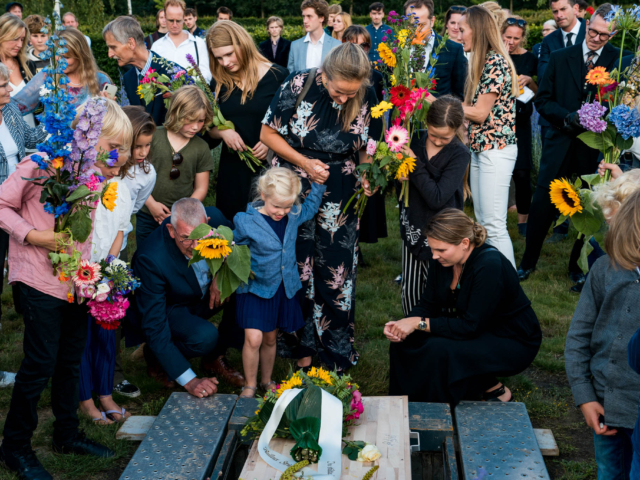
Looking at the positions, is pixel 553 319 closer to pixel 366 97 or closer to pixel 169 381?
pixel 366 97

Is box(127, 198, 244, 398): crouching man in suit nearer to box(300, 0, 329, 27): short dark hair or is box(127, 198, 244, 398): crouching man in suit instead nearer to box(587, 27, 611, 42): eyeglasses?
box(587, 27, 611, 42): eyeglasses

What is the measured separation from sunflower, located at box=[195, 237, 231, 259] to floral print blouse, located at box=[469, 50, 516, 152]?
2.30 metres

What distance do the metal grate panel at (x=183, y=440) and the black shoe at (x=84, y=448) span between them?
1.00 ft

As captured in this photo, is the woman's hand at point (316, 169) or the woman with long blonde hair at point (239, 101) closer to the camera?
the woman's hand at point (316, 169)

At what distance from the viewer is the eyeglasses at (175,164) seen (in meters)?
4.19

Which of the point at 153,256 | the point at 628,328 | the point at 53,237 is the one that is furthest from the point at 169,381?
the point at 628,328

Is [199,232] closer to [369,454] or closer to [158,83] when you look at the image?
[369,454]

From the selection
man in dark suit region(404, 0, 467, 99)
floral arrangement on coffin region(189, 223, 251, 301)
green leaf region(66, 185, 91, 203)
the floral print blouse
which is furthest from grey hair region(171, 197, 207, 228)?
man in dark suit region(404, 0, 467, 99)

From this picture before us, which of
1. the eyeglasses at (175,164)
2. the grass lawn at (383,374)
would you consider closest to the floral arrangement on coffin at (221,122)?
the eyeglasses at (175,164)

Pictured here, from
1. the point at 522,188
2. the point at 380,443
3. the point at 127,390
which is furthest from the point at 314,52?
the point at 380,443

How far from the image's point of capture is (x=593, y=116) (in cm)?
351

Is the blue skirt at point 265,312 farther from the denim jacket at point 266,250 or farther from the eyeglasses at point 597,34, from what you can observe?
the eyeglasses at point 597,34

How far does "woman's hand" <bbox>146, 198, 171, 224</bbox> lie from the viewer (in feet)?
13.4

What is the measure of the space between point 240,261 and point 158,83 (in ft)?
5.35
